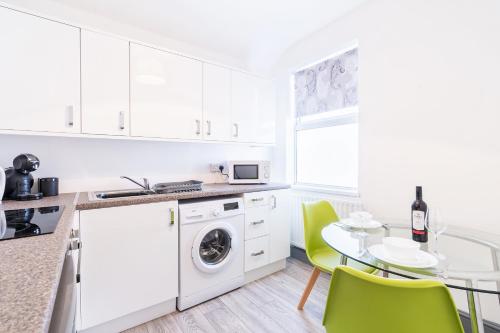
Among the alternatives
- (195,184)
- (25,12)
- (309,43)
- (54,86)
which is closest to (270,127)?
(309,43)

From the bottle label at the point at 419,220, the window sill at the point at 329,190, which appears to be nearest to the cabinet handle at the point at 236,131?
the window sill at the point at 329,190

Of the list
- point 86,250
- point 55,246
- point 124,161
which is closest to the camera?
point 55,246

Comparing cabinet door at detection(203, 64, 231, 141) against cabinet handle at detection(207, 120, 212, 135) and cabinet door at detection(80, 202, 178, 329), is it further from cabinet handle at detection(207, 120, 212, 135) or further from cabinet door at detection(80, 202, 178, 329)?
cabinet door at detection(80, 202, 178, 329)

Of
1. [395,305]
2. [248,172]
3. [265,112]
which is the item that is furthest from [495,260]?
Result: [265,112]

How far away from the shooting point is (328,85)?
250 centimetres

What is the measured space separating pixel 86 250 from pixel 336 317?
4.80 ft

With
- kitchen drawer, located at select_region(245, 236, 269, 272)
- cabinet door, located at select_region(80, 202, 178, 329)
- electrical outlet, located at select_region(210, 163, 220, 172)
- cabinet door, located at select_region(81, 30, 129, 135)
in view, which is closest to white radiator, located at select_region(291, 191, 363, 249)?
kitchen drawer, located at select_region(245, 236, 269, 272)

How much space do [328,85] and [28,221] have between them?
8.31 feet

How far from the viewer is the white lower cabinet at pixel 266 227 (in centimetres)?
226

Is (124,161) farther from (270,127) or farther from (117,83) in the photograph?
(270,127)

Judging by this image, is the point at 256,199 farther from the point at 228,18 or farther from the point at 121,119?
the point at 228,18

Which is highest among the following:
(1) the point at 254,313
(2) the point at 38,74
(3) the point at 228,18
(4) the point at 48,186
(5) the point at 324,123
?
(3) the point at 228,18

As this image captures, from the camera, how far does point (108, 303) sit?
1.58 meters

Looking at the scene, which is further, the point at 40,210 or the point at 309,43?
the point at 309,43
